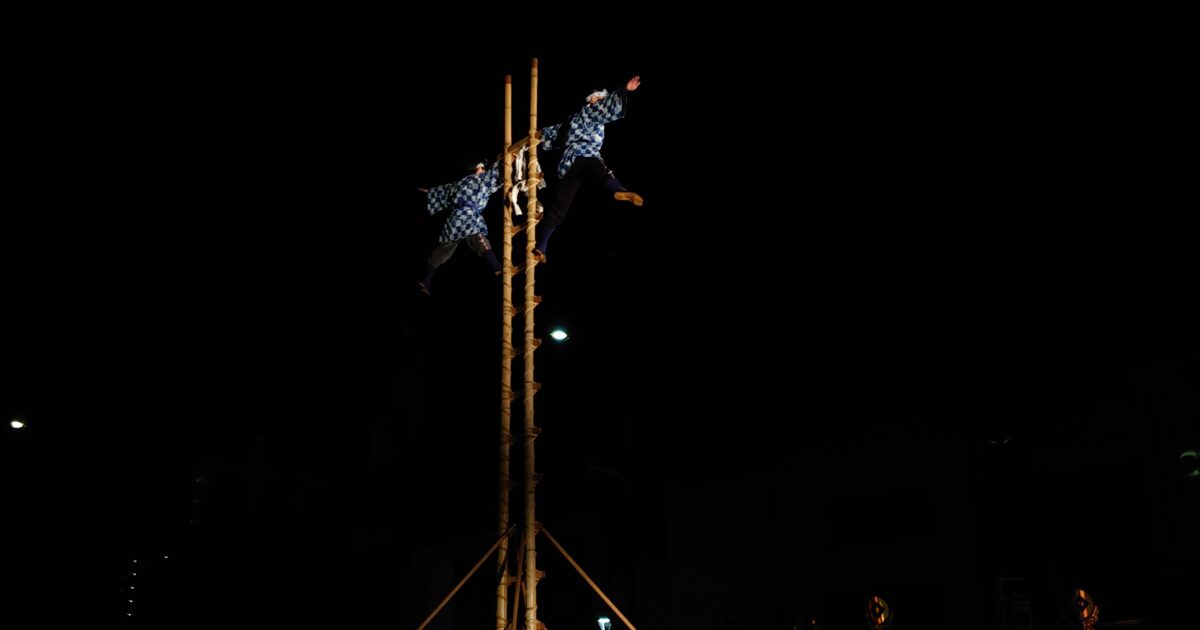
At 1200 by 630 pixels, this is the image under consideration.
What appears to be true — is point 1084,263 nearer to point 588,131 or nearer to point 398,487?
point 588,131

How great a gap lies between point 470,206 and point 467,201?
49 mm

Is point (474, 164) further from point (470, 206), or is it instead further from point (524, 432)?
point (524, 432)

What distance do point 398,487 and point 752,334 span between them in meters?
7.33

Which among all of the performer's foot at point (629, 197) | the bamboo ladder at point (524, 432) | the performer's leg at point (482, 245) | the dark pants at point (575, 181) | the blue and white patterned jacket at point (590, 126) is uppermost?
the blue and white patterned jacket at point (590, 126)

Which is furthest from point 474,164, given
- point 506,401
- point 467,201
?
point 506,401

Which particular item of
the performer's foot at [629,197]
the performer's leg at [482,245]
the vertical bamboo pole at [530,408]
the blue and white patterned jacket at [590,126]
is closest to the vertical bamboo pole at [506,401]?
the vertical bamboo pole at [530,408]

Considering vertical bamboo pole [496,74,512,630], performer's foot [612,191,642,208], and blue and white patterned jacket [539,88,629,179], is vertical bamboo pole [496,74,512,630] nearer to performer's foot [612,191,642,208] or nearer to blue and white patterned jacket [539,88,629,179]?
blue and white patterned jacket [539,88,629,179]

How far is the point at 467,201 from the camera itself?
7.91m

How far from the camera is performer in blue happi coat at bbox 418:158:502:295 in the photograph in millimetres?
7867

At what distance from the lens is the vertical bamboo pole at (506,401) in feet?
21.0

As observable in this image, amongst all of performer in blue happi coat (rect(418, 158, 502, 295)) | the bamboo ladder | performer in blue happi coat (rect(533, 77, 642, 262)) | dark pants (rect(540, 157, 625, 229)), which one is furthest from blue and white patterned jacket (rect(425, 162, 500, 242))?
performer in blue happi coat (rect(533, 77, 642, 262))

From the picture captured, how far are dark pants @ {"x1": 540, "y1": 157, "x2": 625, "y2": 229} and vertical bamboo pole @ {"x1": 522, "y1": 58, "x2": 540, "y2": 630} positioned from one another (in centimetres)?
28

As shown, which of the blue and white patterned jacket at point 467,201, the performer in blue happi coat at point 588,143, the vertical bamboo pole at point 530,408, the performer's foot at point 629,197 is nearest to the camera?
the vertical bamboo pole at point 530,408

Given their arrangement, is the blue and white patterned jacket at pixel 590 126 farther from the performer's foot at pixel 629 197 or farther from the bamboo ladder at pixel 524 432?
the performer's foot at pixel 629 197
